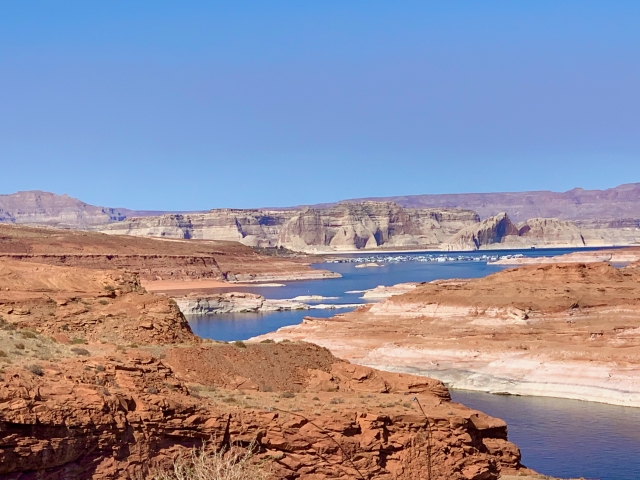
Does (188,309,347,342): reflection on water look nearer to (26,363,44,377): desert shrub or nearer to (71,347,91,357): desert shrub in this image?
(71,347,91,357): desert shrub

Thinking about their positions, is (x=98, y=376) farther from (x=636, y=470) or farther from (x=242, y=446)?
(x=636, y=470)

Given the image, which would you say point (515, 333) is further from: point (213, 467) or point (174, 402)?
point (213, 467)

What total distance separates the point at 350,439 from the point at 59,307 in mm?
8869

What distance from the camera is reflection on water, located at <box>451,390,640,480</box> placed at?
29891mm

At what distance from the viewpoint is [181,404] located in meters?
16.3

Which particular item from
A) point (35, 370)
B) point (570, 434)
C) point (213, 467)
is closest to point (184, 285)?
point (570, 434)

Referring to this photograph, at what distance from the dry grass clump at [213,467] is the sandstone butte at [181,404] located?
0.73 feet

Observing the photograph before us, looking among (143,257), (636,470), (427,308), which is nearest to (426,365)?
(427,308)

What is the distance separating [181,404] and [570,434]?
887 inches

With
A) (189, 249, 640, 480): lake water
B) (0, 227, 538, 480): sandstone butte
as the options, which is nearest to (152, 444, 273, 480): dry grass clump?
(0, 227, 538, 480): sandstone butte

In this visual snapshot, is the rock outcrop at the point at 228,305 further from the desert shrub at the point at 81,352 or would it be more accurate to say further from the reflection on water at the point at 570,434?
the desert shrub at the point at 81,352

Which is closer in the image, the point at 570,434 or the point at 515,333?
the point at 570,434

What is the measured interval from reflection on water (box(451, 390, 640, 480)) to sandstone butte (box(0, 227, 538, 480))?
10.7 metres

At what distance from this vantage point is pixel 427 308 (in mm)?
66250
